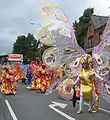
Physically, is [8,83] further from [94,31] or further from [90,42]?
[90,42]

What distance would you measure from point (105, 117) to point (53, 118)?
1601mm

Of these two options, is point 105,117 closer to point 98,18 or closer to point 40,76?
point 40,76

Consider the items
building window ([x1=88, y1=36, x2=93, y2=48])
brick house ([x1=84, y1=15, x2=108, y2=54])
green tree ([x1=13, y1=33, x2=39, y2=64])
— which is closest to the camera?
brick house ([x1=84, y1=15, x2=108, y2=54])

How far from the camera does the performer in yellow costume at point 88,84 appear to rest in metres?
10.7

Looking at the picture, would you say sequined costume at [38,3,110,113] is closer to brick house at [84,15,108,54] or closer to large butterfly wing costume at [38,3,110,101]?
large butterfly wing costume at [38,3,110,101]

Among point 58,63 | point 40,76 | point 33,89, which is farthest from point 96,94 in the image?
point 33,89

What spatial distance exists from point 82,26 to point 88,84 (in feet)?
138

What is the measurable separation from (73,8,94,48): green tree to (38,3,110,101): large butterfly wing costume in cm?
4035

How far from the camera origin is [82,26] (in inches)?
2055

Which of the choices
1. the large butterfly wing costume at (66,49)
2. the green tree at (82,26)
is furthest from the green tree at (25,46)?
the large butterfly wing costume at (66,49)

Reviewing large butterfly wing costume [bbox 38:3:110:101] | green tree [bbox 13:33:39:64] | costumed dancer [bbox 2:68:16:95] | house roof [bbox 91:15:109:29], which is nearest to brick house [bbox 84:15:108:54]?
house roof [bbox 91:15:109:29]

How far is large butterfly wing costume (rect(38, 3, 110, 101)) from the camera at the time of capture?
11016mm

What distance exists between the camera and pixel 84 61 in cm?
1090

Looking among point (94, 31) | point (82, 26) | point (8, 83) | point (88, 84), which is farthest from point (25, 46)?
point (88, 84)
